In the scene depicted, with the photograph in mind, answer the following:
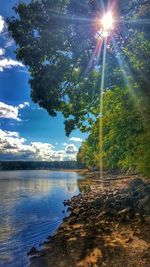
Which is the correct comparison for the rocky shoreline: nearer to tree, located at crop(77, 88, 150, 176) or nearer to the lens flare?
tree, located at crop(77, 88, 150, 176)

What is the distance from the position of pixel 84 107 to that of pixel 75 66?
3625 millimetres

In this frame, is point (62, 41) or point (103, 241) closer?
point (103, 241)

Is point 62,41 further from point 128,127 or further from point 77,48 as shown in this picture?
point 128,127

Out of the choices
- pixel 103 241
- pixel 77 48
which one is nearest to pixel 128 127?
pixel 77 48

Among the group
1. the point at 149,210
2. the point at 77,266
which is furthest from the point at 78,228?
the point at 77,266

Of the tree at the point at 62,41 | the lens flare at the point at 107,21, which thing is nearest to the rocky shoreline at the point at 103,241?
the tree at the point at 62,41

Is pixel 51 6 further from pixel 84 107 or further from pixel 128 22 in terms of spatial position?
pixel 84 107

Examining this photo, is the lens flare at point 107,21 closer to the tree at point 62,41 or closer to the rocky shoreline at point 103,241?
the tree at point 62,41

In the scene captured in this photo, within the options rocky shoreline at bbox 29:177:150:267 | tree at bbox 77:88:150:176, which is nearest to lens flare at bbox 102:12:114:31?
tree at bbox 77:88:150:176

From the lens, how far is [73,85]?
819 inches

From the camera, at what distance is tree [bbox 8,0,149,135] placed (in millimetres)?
18312

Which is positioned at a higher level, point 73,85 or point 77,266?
point 73,85

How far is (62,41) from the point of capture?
18641mm

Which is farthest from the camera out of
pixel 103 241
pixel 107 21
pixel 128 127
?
pixel 128 127
